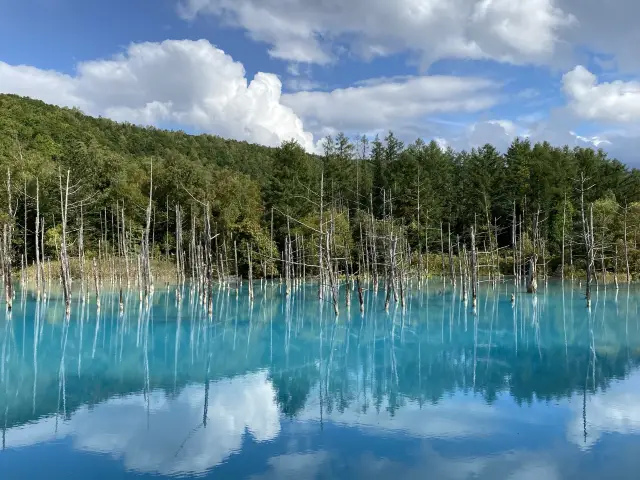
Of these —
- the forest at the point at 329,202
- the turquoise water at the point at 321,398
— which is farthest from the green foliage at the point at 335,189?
the turquoise water at the point at 321,398

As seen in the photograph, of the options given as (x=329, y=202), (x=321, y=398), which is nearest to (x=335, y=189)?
(x=329, y=202)

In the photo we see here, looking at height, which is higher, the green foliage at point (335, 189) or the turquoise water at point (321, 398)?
the green foliage at point (335, 189)

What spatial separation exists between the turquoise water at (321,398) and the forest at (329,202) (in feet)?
55.4

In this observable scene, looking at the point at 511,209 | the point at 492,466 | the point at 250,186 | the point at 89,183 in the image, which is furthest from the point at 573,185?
the point at 492,466

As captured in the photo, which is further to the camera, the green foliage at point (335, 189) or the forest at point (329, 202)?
the green foliage at point (335, 189)

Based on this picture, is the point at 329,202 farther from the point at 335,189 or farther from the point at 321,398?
the point at 321,398

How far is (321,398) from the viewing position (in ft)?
38.4

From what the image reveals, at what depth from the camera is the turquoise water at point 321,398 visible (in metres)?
8.30

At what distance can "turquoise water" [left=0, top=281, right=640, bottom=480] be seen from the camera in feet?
27.2

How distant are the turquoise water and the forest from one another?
16.9 meters

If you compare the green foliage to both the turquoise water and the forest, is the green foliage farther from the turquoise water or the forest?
the turquoise water

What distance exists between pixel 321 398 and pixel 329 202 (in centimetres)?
3218

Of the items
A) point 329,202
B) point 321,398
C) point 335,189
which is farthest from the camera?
point 335,189

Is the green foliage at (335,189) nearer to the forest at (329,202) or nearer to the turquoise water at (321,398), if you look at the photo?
the forest at (329,202)
